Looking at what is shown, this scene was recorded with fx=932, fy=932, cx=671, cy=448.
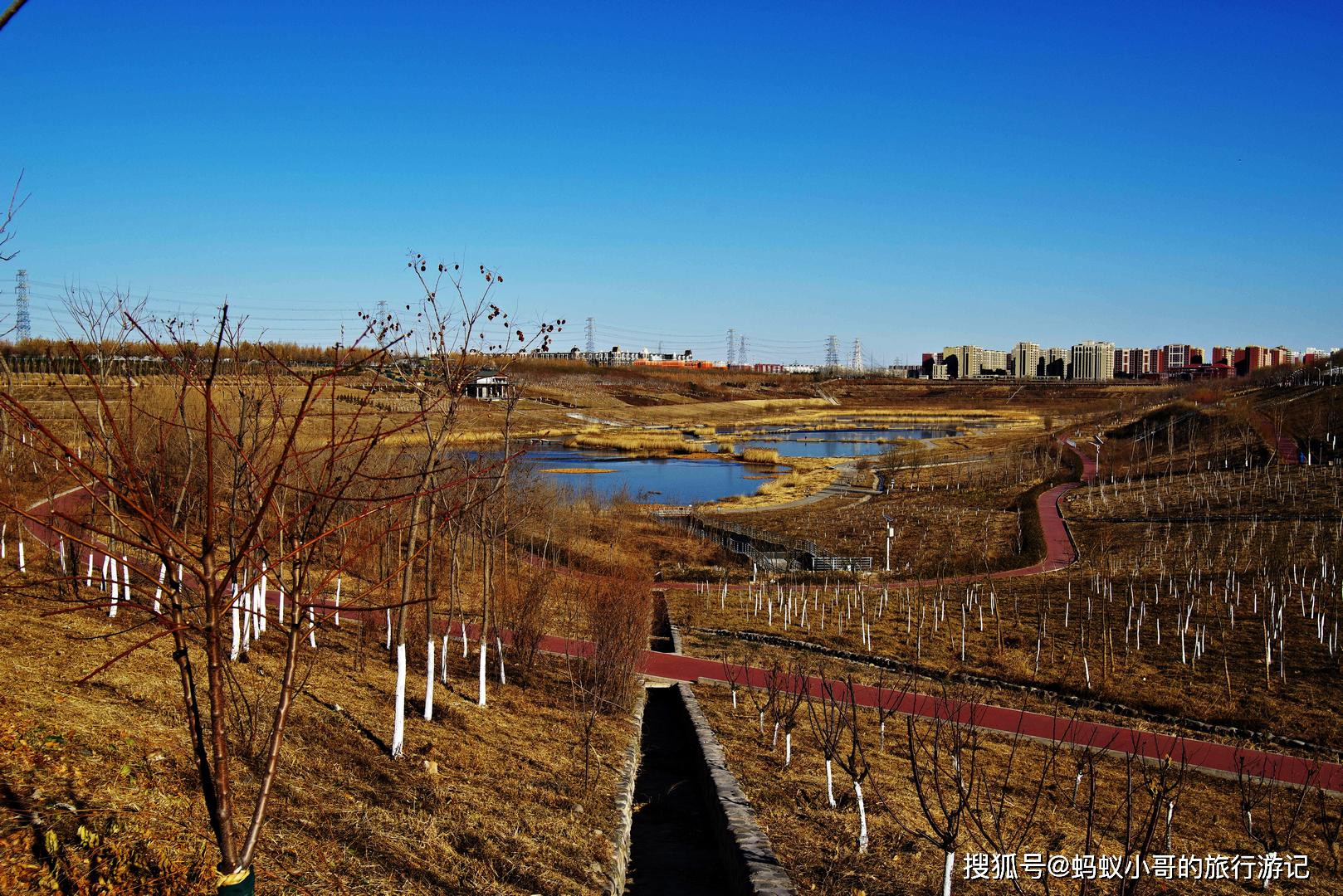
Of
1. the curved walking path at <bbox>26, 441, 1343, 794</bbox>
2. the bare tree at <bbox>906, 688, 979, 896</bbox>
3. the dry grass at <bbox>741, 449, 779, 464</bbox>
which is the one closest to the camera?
the bare tree at <bbox>906, 688, 979, 896</bbox>

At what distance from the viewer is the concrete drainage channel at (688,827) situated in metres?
8.80

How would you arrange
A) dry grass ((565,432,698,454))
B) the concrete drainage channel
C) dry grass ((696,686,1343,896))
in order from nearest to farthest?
dry grass ((696,686,1343,896))
the concrete drainage channel
dry grass ((565,432,698,454))

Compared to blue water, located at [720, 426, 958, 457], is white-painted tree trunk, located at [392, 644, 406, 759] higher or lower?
higher

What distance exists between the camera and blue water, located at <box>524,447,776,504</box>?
167 feet

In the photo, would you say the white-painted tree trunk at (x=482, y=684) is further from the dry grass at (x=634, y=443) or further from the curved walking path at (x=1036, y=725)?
the dry grass at (x=634, y=443)

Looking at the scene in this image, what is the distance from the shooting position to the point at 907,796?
1127 centimetres

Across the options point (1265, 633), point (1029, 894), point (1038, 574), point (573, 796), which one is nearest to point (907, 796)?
point (1029, 894)

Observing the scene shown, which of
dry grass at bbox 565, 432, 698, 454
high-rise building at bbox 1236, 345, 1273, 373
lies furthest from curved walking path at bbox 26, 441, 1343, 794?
high-rise building at bbox 1236, 345, 1273, 373

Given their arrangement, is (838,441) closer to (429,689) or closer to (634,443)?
(634,443)

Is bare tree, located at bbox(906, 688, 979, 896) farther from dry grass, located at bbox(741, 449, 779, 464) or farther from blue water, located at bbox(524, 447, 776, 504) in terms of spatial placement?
dry grass, located at bbox(741, 449, 779, 464)

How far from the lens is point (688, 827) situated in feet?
35.3

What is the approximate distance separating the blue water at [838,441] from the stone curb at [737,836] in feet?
214

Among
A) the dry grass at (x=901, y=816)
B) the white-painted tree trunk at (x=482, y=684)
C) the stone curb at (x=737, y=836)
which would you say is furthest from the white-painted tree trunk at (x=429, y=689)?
the dry grass at (x=901, y=816)

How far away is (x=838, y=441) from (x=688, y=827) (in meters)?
80.7
